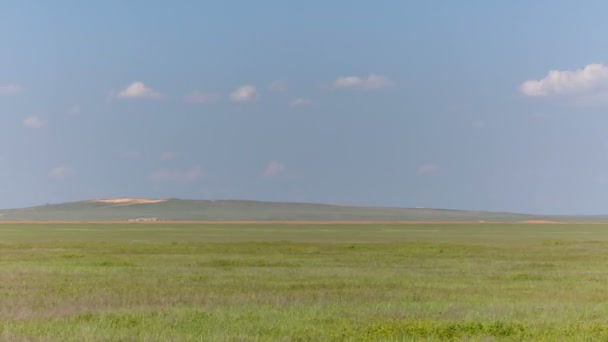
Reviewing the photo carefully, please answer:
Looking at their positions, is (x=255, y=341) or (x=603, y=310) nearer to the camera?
(x=255, y=341)

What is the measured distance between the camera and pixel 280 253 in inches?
1976

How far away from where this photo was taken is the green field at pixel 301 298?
1855 centimetres

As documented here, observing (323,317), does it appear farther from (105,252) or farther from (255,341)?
(105,252)

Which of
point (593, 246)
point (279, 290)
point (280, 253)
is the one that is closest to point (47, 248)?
point (280, 253)

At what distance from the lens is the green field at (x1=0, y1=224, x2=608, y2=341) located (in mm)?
18547

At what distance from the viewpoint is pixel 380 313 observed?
72.1 feet

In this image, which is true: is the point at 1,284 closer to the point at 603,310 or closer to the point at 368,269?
the point at 368,269

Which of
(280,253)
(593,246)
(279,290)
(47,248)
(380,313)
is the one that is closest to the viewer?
(380,313)

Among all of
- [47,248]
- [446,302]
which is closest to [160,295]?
[446,302]

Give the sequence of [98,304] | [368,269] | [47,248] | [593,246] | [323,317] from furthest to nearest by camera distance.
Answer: [593,246] → [47,248] → [368,269] → [98,304] → [323,317]

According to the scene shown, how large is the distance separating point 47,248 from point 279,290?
3132 centimetres

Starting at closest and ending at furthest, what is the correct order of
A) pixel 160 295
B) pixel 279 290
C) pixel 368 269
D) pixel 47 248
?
1. pixel 160 295
2. pixel 279 290
3. pixel 368 269
4. pixel 47 248

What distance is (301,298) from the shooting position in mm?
24984

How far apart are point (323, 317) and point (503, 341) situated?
468 cm
